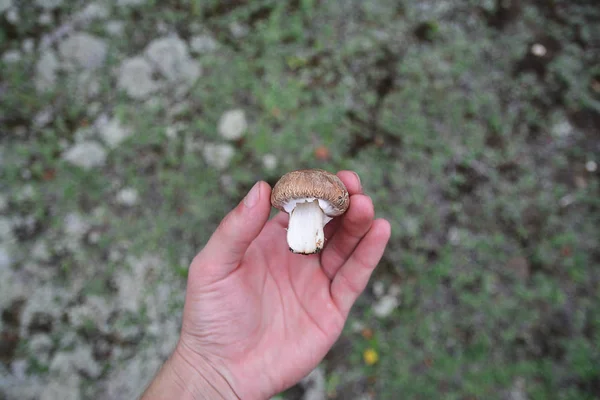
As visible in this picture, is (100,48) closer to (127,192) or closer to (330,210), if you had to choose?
(127,192)

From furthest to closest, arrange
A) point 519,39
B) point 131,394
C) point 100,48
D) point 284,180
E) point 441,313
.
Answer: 1. point 519,39
2. point 100,48
3. point 441,313
4. point 131,394
5. point 284,180

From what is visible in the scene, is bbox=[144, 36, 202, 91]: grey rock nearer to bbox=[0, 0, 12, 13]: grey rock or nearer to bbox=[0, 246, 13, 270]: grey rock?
bbox=[0, 0, 12, 13]: grey rock

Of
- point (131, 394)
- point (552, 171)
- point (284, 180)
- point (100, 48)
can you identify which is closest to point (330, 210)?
point (284, 180)

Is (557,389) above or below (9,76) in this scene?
below

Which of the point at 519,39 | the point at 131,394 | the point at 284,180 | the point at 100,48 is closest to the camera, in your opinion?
the point at 284,180

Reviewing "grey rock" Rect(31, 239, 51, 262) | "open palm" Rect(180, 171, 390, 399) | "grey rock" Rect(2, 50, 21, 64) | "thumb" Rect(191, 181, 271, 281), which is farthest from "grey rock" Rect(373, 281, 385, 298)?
"grey rock" Rect(2, 50, 21, 64)

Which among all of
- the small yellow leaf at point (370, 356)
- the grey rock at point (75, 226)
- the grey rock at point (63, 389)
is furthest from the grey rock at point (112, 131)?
the small yellow leaf at point (370, 356)

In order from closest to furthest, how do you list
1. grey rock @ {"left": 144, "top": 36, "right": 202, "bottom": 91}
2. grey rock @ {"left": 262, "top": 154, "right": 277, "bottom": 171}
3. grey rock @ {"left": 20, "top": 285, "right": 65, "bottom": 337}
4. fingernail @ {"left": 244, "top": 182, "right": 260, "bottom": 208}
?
1. fingernail @ {"left": 244, "top": 182, "right": 260, "bottom": 208}
2. grey rock @ {"left": 20, "top": 285, "right": 65, "bottom": 337}
3. grey rock @ {"left": 262, "top": 154, "right": 277, "bottom": 171}
4. grey rock @ {"left": 144, "top": 36, "right": 202, "bottom": 91}

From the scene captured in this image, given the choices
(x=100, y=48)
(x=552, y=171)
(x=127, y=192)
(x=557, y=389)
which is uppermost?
(x=100, y=48)

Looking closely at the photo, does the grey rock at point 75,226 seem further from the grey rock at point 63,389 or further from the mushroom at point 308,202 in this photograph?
the mushroom at point 308,202
